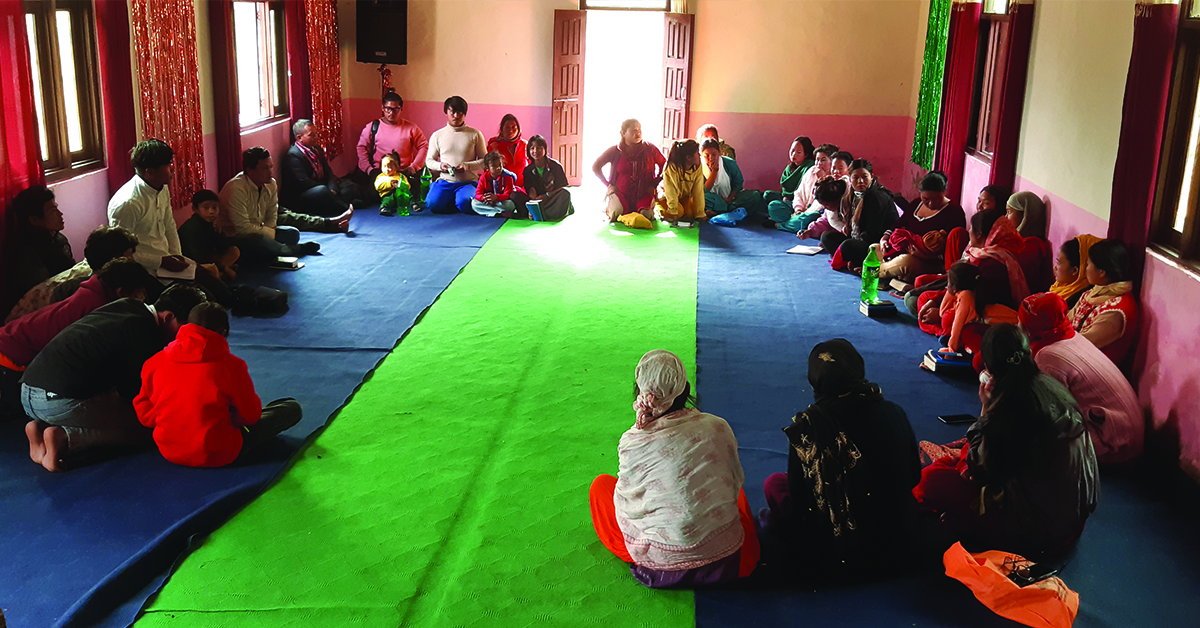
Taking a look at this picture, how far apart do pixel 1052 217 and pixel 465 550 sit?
4496 mm

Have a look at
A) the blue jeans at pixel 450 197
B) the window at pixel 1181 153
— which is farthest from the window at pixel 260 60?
the window at pixel 1181 153

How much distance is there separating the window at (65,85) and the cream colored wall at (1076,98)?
591 cm

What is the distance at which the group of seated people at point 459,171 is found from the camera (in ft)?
29.1

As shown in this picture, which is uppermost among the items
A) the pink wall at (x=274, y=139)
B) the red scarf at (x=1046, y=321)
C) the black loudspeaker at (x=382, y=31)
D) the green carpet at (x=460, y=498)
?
the black loudspeaker at (x=382, y=31)

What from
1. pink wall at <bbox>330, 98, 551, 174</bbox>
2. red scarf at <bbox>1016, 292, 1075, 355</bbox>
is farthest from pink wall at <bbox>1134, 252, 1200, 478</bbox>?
pink wall at <bbox>330, 98, 551, 174</bbox>

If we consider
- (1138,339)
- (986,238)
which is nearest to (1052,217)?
(986,238)

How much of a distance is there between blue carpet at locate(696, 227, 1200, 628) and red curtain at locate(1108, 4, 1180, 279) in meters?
1.09

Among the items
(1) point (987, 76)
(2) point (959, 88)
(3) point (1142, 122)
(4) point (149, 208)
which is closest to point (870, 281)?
(3) point (1142, 122)

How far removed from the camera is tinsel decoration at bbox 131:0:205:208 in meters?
6.29

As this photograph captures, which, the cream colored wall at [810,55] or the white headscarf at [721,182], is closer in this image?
the white headscarf at [721,182]

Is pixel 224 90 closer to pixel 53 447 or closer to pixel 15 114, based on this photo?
pixel 15 114

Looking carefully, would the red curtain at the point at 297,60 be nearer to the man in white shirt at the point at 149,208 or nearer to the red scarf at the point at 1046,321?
the man in white shirt at the point at 149,208

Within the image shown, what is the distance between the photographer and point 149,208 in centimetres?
554

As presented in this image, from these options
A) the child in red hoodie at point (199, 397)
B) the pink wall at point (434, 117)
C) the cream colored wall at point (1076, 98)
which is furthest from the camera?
the pink wall at point (434, 117)
